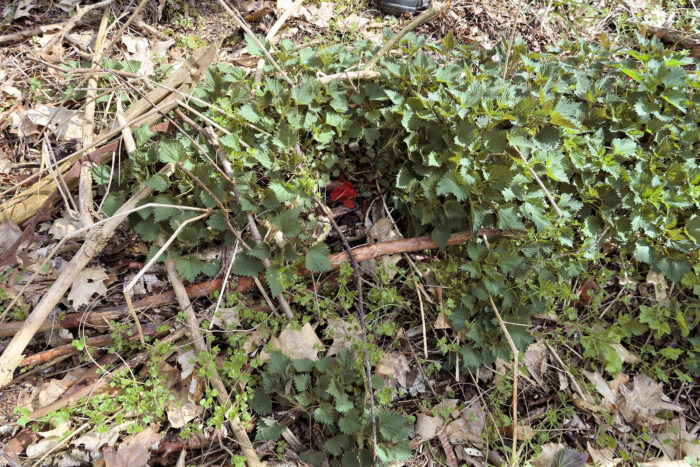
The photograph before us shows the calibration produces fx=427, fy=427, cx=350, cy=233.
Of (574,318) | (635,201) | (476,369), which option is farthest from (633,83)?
(476,369)

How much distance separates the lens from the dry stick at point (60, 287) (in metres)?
1.99

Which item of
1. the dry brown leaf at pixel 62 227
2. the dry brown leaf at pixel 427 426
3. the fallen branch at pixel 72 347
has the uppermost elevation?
the dry brown leaf at pixel 62 227

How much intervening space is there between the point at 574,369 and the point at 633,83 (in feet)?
5.42

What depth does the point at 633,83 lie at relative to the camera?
2447mm

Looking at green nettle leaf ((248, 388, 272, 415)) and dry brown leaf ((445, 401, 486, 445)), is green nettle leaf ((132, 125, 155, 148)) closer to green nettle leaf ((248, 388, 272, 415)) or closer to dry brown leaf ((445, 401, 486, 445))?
green nettle leaf ((248, 388, 272, 415))

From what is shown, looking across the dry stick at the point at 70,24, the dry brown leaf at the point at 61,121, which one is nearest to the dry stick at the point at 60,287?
the dry brown leaf at the point at 61,121

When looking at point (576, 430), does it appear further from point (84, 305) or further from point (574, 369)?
point (84, 305)

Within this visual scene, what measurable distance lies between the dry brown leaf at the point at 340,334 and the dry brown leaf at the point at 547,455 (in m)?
1.06

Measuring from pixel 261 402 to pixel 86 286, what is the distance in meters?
1.11

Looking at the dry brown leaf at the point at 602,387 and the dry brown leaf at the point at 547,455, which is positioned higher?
the dry brown leaf at the point at 602,387

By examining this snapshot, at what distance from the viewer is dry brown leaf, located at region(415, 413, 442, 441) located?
2.09m

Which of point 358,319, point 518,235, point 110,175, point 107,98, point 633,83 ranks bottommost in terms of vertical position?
point 358,319

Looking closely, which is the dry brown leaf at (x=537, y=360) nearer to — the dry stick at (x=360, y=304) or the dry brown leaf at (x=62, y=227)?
the dry stick at (x=360, y=304)

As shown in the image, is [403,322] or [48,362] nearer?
[48,362]
